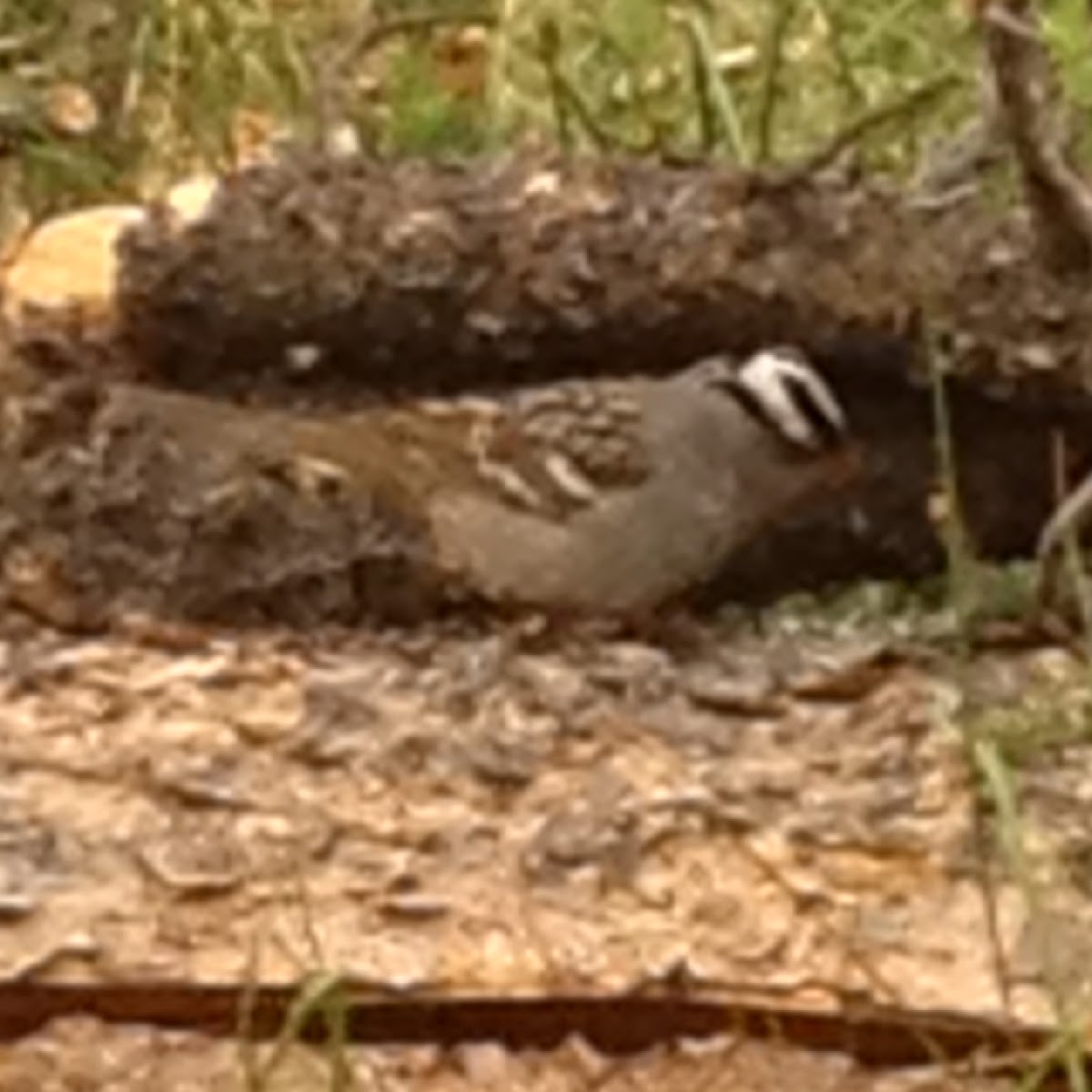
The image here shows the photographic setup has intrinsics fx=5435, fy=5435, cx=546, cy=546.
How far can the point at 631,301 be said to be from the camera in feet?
15.8

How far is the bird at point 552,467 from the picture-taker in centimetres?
463

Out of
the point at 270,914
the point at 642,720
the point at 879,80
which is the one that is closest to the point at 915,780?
the point at 642,720

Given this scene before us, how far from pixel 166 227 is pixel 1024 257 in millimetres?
770

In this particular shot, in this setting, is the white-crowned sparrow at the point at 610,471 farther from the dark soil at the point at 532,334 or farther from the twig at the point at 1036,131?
the twig at the point at 1036,131

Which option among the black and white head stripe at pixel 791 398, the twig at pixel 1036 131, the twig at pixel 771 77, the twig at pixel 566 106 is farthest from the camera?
the twig at pixel 566 106

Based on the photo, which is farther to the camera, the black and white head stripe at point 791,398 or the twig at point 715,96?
the twig at point 715,96

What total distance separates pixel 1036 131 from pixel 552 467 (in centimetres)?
70

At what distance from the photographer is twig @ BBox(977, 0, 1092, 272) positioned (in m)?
4.33

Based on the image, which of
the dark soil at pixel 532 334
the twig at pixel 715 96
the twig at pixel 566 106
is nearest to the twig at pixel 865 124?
the dark soil at pixel 532 334

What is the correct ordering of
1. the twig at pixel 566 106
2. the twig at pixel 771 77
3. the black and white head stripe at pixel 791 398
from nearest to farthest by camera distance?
1. the black and white head stripe at pixel 791 398
2. the twig at pixel 771 77
3. the twig at pixel 566 106

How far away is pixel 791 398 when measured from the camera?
493cm

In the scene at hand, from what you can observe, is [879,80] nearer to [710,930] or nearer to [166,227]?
[166,227]

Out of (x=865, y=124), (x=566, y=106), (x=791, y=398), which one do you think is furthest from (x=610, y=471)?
(x=566, y=106)

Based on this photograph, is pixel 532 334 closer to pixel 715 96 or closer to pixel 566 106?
pixel 715 96
